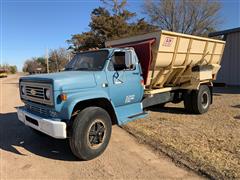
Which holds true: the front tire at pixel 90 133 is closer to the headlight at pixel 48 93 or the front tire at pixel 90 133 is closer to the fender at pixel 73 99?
the fender at pixel 73 99

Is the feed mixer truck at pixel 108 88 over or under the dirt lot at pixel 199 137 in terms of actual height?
over

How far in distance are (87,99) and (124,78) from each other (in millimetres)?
1262

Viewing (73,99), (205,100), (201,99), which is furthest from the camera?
(205,100)

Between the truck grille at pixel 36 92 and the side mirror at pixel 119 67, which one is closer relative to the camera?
the truck grille at pixel 36 92

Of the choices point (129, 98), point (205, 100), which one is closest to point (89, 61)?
point (129, 98)

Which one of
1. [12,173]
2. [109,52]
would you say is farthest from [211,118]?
[12,173]

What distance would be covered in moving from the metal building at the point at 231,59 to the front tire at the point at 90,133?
13.2m

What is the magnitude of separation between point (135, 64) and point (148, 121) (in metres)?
2.23

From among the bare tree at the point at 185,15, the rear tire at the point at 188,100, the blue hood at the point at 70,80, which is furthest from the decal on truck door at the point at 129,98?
the bare tree at the point at 185,15

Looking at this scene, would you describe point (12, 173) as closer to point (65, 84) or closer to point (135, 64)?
point (65, 84)

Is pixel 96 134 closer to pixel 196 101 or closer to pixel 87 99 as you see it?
pixel 87 99

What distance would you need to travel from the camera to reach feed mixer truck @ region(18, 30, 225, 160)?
450cm

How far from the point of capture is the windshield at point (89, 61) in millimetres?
5500

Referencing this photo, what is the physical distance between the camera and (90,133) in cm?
476
